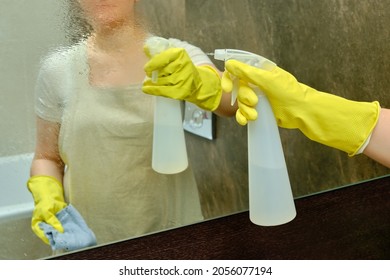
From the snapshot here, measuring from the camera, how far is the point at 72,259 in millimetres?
865

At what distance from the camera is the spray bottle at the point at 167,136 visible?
0.86m

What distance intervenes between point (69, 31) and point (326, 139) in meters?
0.48

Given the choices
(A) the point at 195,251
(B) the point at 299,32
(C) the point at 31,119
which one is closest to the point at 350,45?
(B) the point at 299,32

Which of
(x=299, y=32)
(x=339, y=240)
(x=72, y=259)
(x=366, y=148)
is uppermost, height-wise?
(x=299, y=32)

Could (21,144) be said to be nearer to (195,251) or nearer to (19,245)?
(19,245)

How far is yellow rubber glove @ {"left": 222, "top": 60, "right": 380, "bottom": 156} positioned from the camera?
32.1 inches

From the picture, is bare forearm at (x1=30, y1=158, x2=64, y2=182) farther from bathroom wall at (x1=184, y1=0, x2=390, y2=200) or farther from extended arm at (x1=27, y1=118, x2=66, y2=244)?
bathroom wall at (x1=184, y1=0, x2=390, y2=200)

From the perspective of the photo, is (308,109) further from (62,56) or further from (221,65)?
(62,56)

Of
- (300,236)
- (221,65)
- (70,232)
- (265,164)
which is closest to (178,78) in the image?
(221,65)

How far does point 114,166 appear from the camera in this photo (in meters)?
0.86

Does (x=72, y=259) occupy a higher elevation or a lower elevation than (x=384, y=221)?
higher

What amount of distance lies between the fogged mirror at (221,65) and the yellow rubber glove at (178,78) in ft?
0.15

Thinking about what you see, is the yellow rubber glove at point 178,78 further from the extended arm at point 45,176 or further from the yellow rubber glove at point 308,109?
the extended arm at point 45,176

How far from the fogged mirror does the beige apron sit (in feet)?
0.12
